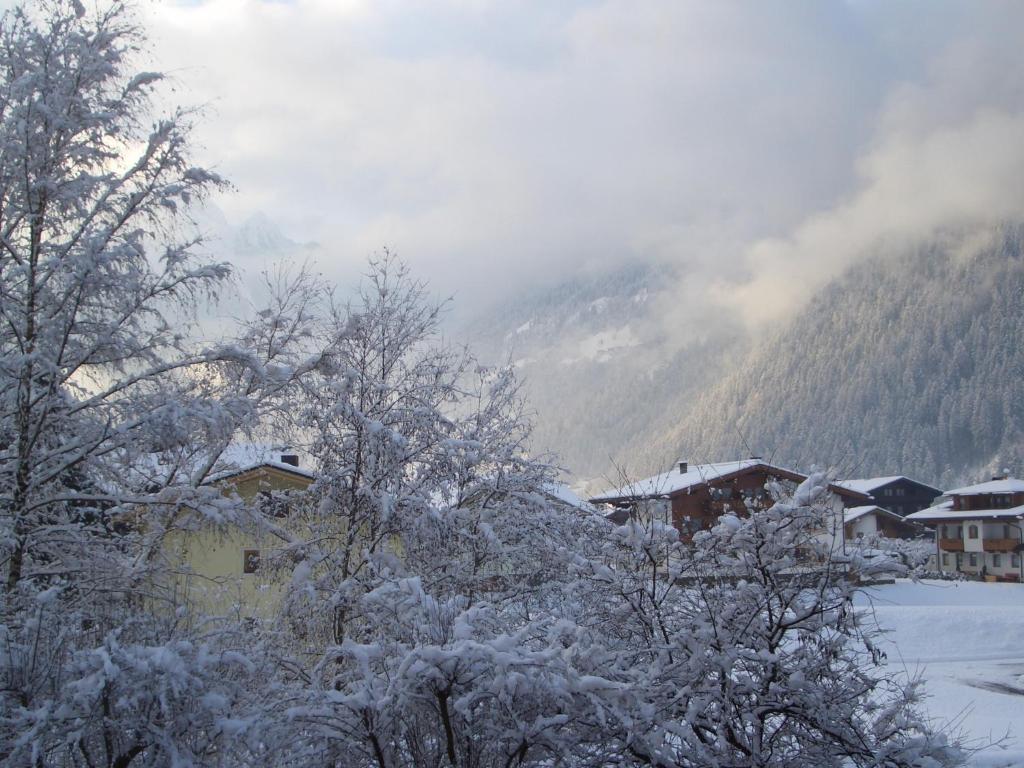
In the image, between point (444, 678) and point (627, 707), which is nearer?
point (444, 678)

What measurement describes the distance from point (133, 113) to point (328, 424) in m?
3.99


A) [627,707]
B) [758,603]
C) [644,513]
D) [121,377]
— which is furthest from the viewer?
[121,377]

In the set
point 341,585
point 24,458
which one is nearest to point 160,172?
point 24,458

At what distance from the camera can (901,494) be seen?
258 feet

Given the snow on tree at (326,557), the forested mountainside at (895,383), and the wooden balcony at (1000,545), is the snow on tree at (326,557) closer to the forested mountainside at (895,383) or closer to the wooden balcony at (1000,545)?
the wooden balcony at (1000,545)

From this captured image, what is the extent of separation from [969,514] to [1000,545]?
106 inches

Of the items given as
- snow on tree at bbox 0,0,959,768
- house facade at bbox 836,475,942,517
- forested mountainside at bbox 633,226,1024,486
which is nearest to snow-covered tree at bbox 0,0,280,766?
snow on tree at bbox 0,0,959,768

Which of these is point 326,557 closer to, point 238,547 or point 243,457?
point 238,547

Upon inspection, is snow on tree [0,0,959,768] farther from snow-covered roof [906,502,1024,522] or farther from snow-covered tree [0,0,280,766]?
snow-covered roof [906,502,1024,522]

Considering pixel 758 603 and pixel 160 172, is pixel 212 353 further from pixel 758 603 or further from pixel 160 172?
pixel 758 603

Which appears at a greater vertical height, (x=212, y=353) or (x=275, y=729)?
(x=212, y=353)

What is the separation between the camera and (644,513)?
7.59 metres

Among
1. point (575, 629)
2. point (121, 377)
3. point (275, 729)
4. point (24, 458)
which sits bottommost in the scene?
point (275, 729)

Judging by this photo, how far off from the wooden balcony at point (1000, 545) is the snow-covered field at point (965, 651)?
19073 millimetres
